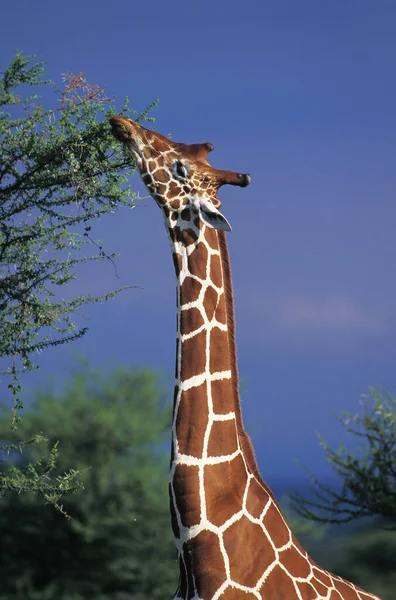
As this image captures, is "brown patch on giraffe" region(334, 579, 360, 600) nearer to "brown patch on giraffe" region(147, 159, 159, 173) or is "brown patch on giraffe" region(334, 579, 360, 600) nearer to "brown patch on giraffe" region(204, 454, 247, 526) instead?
"brown patch on giraffe" region(204, 454, 247, 526)

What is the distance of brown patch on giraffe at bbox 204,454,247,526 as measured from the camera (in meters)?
3.53

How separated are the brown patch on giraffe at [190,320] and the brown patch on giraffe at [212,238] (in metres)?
0.32

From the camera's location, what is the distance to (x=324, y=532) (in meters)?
10.3

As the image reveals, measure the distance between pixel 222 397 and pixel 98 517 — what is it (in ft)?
19.3

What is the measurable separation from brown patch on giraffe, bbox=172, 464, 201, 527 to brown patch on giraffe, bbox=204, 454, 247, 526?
46 millimetres

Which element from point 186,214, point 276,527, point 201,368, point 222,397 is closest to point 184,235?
point 186,214

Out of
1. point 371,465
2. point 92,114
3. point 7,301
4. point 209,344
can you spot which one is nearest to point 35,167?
point 92,114

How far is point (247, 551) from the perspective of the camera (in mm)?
3488

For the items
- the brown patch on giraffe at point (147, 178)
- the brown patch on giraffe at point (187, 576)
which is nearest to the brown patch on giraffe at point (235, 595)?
the brown patch on giraffe at point (187, 576)

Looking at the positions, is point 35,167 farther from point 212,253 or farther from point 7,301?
A: point 212,253

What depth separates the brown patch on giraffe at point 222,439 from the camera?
3.64 metres

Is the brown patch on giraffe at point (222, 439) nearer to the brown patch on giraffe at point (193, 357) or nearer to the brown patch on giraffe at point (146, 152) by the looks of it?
the brown patch on giraffe at point (193, 357)

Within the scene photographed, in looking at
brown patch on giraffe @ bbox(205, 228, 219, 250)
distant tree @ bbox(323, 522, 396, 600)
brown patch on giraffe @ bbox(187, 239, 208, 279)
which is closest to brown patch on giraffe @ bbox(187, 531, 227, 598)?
brown patch on giraffe @ bbox(187, 239, 208, 279)

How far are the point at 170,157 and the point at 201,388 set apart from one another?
1126mm
